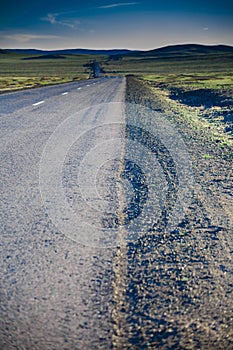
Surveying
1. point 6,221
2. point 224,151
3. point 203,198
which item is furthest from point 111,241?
point 224,151

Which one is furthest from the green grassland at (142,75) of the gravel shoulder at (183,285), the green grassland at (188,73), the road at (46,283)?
the gravel shoulder at (183,285)

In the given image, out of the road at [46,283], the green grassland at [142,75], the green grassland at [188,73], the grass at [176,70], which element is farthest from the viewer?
the grass at [176,70]

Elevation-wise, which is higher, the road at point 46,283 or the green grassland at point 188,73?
the road at point 46,283

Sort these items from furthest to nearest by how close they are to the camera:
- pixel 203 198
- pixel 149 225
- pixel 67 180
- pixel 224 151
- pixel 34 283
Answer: pixel 224 151
pixel 67 180
pixel 203 198
pixel 149 225
pixel 34 283

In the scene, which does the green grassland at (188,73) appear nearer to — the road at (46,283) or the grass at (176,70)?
the grass at (176,70)

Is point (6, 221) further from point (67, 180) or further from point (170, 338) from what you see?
point (170, 338)

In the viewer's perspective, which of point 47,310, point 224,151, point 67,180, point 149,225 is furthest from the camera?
point 224,151

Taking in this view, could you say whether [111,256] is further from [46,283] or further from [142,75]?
[142,75]

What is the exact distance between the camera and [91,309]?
2.28 meters

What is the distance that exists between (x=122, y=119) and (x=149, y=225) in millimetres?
7400

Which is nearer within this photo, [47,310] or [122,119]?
[47,310]

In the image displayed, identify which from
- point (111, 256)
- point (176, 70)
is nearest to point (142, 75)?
point (176, 70)

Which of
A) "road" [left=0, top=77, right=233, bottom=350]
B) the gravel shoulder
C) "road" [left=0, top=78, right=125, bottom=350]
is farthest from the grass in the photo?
"road" [left=0, top=78, right=125, bottom=350]

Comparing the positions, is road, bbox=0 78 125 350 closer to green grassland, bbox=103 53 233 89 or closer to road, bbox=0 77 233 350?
road, bbox=0 77 233 350
